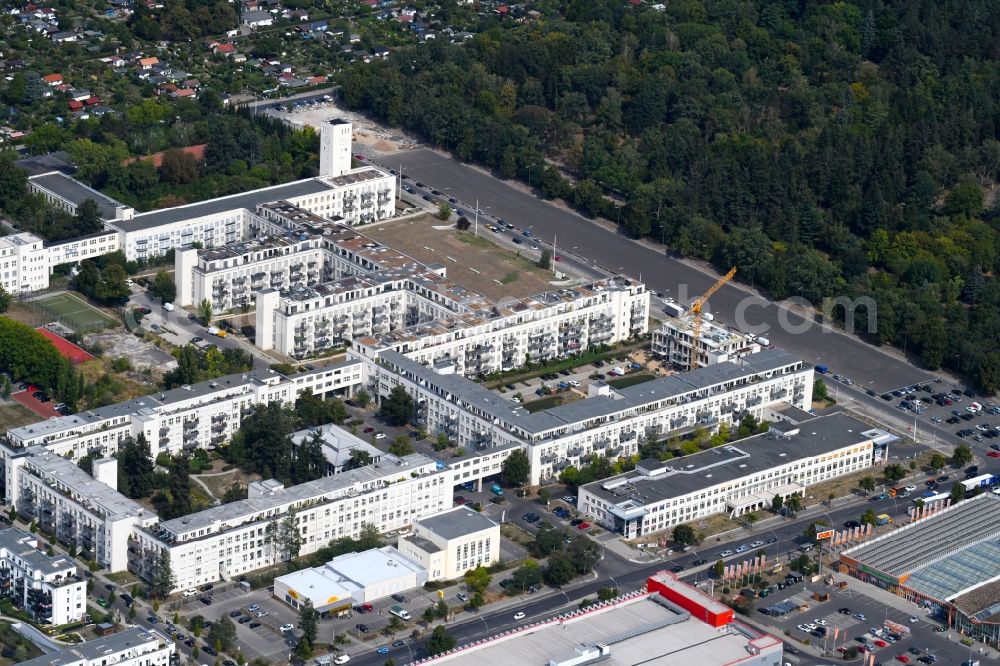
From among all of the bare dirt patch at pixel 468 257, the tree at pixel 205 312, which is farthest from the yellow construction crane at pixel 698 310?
the tree at pixel 205 312

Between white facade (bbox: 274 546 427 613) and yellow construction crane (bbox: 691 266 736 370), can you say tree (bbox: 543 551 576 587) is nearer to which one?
white facade (bbox: 274 546 427 613)

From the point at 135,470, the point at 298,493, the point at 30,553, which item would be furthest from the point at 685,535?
the point at 30,553

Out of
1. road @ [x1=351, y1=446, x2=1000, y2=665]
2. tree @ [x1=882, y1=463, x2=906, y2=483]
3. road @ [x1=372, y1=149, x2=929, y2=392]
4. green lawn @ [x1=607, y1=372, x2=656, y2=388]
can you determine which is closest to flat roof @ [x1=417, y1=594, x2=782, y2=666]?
road @ [x1=351, y1=446, x2=1000, y2=665]

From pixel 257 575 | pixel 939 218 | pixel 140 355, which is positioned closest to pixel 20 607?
pixel 257 575

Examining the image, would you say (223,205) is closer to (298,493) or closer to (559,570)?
(298,493)

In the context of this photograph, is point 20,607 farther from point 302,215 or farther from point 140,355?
point 302,215
